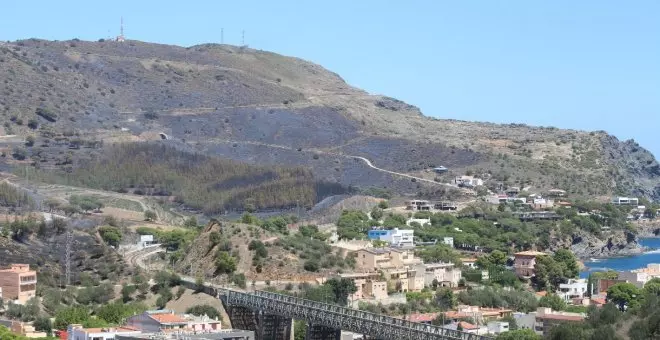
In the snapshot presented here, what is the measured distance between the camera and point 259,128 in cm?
16850

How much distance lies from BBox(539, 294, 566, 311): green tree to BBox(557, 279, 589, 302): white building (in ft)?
19.1

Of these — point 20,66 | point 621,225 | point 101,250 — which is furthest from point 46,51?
point 101,250

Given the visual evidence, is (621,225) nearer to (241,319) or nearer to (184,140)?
(184,140)

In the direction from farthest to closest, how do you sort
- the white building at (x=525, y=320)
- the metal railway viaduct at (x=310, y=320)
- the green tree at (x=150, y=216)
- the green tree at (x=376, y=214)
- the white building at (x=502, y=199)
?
the white building at (x=502, y=199) < the green tree at (x=376, y=214) < the green tree at (x=150, y=216) < the white building at (x=525, y=320) < the metal railway viaduct at (x=310, y=320)

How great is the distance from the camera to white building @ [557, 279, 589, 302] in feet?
289

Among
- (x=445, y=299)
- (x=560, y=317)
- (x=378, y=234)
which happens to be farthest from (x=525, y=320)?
(x=378, y=234)

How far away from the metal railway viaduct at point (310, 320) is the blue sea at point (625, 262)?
36757mm

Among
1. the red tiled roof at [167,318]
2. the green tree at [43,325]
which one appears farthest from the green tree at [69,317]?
the red tiled roof at [167,318]

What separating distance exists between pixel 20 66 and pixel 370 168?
40.4 m

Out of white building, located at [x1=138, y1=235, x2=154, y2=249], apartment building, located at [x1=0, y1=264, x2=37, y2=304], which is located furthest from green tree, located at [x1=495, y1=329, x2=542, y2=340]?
white building, located at [x1=138, y1=235, x2=154, y2=249]

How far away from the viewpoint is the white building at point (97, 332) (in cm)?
5878

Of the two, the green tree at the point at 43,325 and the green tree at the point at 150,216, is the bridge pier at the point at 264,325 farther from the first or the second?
the green tree at the point at 150,216

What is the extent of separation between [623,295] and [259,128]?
92.4 meters

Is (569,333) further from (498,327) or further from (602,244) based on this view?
(602,244)
